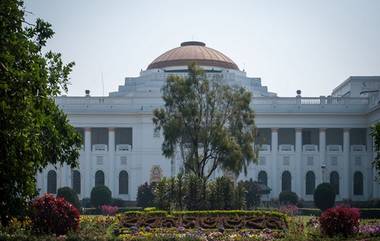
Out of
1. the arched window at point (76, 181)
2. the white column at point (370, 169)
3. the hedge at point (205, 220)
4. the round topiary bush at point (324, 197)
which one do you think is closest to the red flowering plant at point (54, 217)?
the hedge at point (205, 220)

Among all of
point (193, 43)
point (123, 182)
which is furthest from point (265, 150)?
point (193, 43)

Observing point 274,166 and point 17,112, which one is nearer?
point 17,112

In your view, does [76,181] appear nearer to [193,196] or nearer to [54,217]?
[193,196]

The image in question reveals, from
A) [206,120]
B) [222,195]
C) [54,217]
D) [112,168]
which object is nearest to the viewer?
[54,217]

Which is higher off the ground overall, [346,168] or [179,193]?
[346,168]

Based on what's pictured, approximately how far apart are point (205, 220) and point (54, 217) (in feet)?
22.7

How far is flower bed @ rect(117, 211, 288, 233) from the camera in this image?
1145 inches

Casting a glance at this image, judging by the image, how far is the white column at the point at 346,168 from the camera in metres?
70.2

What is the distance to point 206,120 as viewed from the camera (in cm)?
4631

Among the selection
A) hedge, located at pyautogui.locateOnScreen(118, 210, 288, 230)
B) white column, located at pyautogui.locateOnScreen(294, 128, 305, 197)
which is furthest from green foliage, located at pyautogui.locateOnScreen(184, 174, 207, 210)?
white column, located at pyautogui.locateOnScreen(294, 128, 305, 197)

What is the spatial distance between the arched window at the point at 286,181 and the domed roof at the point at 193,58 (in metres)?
14.3

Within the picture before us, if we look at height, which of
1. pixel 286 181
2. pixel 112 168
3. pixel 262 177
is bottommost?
pixel 286 181

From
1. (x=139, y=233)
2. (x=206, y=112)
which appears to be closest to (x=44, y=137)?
(x=139, y=233)

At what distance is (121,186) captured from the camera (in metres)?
71.2
